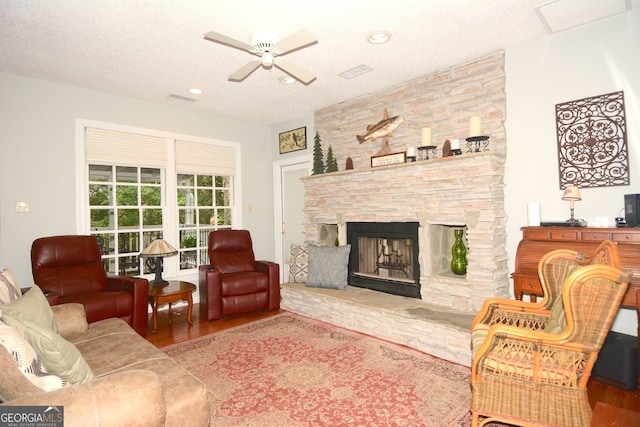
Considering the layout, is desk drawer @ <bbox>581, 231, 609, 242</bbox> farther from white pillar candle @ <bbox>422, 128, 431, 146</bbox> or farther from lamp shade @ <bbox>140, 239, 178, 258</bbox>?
lamp shade @ <bbox>140, 239, 178, 258</bbox>

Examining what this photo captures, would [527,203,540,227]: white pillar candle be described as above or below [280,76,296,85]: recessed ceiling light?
below

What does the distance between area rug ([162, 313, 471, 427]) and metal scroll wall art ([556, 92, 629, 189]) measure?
1855mm

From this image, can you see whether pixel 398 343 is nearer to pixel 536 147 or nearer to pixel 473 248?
pixel 473 248

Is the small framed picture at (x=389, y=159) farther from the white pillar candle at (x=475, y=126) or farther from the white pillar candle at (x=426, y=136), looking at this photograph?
the white pillar candle at (x=475, y=126)

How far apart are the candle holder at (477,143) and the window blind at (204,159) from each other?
3449 mm

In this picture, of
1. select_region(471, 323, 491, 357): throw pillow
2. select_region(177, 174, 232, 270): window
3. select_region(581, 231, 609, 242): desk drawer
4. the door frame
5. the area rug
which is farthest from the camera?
the door frame

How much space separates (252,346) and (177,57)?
9.14ft

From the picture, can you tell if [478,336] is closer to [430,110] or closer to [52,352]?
[52,352]

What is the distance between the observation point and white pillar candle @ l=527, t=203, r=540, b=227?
2.86 meters

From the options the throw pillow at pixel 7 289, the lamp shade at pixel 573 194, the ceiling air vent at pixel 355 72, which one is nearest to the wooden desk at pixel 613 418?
the lamp shade at pixel 573 194

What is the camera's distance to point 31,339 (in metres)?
1.38

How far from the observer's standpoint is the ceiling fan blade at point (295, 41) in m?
2.27

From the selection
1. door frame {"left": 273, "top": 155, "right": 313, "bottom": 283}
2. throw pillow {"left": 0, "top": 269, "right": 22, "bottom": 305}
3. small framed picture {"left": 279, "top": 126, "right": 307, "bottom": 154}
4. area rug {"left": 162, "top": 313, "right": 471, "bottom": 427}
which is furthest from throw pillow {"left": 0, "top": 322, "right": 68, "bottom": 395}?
door frame {"left": 273, "top": 155, "right": 313, "bottom": 283}

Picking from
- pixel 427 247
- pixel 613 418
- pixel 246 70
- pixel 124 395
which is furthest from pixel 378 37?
pixel 124 395
